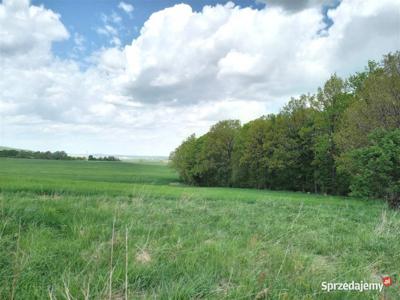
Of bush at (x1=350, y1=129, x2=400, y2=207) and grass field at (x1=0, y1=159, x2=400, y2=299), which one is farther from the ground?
bush at (x1=350, y1=129, x2=400, y2=207)

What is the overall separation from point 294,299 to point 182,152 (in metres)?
50.0

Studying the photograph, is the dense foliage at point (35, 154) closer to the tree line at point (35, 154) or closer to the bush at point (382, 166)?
the tree line at point (35, 154)

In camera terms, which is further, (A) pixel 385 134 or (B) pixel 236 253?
(A) pixel 385 134

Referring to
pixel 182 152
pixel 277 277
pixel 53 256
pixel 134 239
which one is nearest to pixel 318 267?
pixel 277 277

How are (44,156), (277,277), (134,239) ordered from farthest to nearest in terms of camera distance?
(44,156) → (134,239) → (277,277)

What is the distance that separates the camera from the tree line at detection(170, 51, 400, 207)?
16.4 meters

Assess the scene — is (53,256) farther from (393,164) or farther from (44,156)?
(44,156)

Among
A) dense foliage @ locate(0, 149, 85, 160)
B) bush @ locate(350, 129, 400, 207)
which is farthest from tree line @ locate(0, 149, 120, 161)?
bush @ locate(350, 129, 400, 207)

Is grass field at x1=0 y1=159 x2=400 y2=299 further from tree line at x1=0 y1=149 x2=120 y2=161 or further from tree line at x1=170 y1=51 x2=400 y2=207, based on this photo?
tree line at x1=0 y1=149 x2=120 y2=161

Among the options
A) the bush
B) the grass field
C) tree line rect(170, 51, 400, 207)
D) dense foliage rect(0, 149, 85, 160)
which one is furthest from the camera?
dense foliage rect(0, 149, 85, 160)

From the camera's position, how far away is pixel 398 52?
66.5 ft

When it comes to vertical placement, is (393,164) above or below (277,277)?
above

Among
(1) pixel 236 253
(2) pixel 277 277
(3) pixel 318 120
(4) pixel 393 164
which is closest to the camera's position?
(2) pixel 277 277

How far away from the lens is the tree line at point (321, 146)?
1636 centimetres
